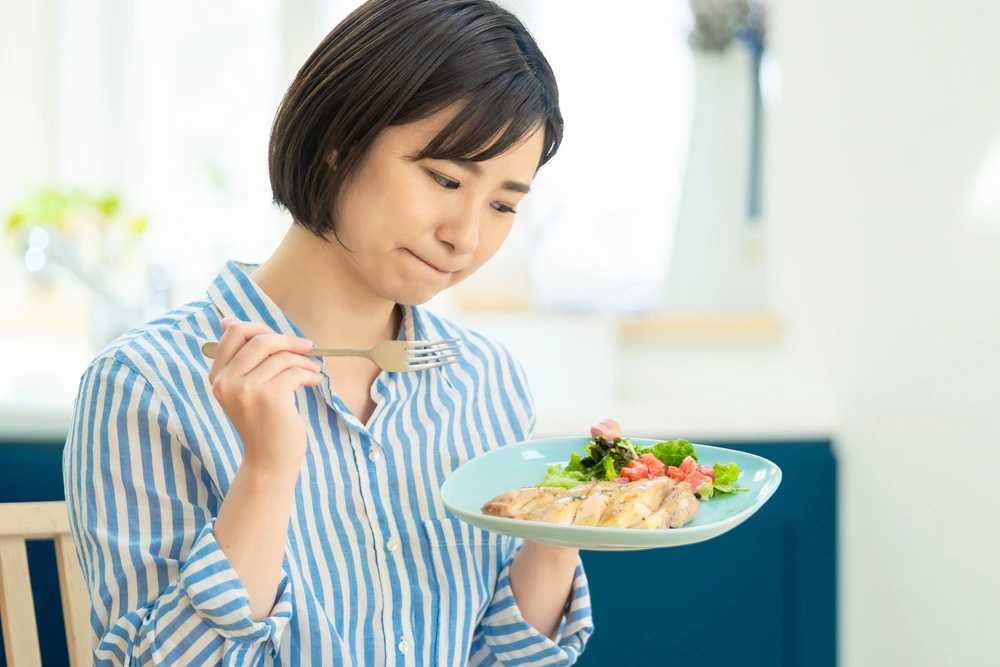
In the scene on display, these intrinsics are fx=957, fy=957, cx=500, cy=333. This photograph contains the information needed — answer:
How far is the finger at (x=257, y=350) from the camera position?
0.84 meters

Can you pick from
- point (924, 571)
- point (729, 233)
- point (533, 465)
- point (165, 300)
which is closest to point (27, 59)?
point (165, 300)

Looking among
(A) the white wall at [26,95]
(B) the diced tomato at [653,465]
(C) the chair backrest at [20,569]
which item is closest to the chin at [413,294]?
(B) the diced tomato at [653,465]

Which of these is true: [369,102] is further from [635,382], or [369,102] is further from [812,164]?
[635,382]

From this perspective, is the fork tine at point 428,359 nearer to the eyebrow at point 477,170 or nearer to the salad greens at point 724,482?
the eyebrow at point 477,170

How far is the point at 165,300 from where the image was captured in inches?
100

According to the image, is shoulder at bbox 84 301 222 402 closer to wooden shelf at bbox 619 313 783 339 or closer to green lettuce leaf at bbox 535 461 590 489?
green lettuce leaf at bbox 535 461 590 489

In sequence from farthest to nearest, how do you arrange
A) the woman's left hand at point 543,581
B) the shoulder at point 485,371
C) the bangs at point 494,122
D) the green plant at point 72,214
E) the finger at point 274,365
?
1. the green plant at point 72,214
2. the shoulder at point 485,371
3. the woman's left hand at point 543,581
4. the bangs at point 494,122
5. the finger at point 274,365

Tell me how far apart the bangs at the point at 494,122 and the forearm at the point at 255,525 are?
1.15 ft

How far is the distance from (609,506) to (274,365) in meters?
0.38

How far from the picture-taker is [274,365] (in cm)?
85

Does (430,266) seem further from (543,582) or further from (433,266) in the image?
(543,582)

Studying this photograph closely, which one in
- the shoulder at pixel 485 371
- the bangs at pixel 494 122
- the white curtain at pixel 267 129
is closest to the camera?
the bangs at pixel 494 122

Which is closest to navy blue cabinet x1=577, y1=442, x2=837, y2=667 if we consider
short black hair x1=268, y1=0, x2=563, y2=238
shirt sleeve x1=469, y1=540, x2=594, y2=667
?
shirt sleeve x1=469, y1=540, x2=594, y2=667

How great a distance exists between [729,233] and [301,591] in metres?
2.74
